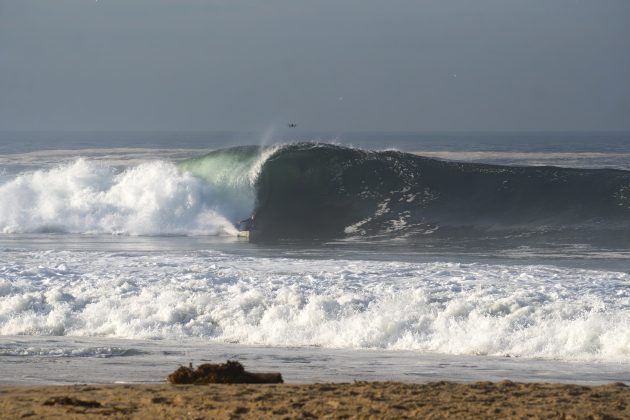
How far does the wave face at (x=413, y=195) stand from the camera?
22250 mm

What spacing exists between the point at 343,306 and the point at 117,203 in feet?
51.1

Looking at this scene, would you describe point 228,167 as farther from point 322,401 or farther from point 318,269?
point 322,401

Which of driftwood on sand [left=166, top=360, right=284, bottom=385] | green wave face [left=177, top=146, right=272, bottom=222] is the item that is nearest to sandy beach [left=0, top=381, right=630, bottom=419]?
driftwood on sand [left=166, top=360, right=284, bottom=385]

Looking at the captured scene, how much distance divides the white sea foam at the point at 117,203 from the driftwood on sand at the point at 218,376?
15693 millimetres

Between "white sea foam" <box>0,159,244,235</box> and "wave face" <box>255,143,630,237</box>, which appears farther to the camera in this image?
"white sea foam" <box>0,159,244,235</box>

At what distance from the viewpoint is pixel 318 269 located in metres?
14.2

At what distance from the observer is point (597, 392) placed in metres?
6.82

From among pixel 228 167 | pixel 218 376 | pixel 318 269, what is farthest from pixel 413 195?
pixel 218 376

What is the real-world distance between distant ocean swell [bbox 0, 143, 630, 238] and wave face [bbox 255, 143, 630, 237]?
28mm

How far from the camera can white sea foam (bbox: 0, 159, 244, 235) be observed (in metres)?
24.3

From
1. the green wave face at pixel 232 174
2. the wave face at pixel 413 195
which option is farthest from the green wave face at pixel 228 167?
the wave face at pixel 413 195

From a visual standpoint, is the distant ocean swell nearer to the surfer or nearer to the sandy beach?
the surfer

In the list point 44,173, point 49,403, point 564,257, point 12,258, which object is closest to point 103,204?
point 44,173

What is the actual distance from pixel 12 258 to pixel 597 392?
38.9 ft
